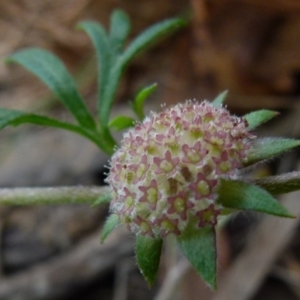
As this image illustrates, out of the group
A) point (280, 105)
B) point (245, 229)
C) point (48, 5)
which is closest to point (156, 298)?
point (245, 229)

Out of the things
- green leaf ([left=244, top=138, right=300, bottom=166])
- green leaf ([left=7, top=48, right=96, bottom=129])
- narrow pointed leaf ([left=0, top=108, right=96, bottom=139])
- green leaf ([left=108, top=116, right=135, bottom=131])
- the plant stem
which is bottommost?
green leaf ([left=244, top=138, right=300, bottom=166])

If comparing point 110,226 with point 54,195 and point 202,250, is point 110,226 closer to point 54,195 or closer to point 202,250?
point 202,250

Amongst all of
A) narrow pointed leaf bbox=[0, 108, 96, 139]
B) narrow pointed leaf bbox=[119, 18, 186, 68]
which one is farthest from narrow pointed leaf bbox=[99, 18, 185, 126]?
narrow pointed leaf bbox=[0, 108, 96, 139]

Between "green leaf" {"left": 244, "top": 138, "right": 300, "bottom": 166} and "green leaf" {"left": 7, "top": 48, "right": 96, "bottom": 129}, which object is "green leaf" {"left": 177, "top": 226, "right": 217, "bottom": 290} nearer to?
"green leaf" {"left": 244, "top": 138, "right": 300, "bottom": 166}

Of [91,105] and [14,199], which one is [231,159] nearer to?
[14,199]

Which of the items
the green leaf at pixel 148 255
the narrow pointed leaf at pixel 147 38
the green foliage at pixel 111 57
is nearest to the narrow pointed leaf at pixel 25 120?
the green foliage at pixel 111 57

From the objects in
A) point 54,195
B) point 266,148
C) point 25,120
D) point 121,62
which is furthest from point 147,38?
point 266,148

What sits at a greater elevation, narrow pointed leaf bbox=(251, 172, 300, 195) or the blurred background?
the blurred background

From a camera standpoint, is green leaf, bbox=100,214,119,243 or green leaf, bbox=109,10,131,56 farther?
green leaf, bbox=109,10,131,56

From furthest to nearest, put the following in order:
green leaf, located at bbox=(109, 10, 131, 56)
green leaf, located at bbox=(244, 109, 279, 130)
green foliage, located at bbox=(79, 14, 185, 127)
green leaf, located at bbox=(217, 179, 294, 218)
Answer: green leaf, located at bbox=(109, 10, 131, 56) < green foliage, located at bbox=(79, 14, 185, 127) < green leaf, located at bbox=(244, 109, 279, 130) < green leaf, located at bbox=(217, 179, 294, 218)
